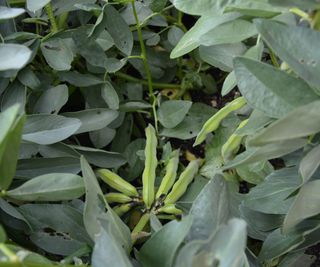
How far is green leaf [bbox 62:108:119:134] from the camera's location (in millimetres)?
833

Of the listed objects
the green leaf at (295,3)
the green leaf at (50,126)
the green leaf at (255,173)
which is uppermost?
the green leaf at (295,3)

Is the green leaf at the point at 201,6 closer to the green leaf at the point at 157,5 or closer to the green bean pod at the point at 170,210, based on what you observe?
the green leaf at the point at 157,5

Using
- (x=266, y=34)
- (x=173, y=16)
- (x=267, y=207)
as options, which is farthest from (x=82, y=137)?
(x=266, y=34)

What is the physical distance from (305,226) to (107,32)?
1.37 ft

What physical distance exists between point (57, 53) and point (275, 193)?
0.36 m

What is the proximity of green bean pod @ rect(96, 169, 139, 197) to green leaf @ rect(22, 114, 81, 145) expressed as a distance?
130 millimetres

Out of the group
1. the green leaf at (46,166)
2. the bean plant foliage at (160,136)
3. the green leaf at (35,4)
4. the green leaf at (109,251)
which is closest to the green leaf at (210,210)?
the bean plant foliage at (160,136)

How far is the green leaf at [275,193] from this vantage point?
2.31ft

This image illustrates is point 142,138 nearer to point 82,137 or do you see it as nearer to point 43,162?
point 82,137

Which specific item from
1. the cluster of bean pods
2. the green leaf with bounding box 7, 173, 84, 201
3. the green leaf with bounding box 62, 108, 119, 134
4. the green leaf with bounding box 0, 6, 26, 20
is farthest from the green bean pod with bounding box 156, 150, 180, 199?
the green leaf with bounding box 0, 6, 26, 20

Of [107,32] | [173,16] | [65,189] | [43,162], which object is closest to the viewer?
[65,189]

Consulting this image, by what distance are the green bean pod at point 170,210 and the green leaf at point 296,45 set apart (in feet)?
1.06

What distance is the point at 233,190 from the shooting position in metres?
0.84

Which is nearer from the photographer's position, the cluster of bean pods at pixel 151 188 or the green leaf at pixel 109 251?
the green leaf at pixel 109 251
